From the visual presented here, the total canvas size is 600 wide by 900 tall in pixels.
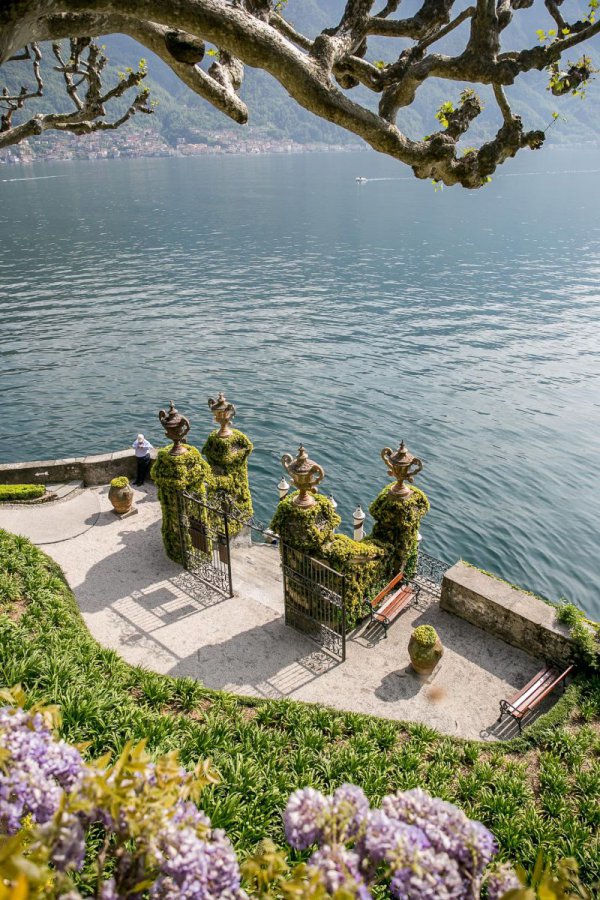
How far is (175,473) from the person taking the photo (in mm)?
14719

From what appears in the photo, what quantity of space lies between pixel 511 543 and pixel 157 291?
39.8 metres

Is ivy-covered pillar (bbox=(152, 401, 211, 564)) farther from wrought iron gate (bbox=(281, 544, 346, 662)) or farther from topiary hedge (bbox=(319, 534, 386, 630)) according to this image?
topiary hedge (bbox=(319, 534, 386, 630))

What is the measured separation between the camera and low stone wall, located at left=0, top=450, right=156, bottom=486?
18.5 meters

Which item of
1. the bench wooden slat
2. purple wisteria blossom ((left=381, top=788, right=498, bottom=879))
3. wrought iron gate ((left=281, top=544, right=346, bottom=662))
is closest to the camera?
purple wisteria blossom ((left=381, top=788, right=498, bottom=879))

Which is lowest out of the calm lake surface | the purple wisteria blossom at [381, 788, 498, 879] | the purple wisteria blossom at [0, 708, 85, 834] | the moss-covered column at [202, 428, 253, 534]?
the calm lake surface

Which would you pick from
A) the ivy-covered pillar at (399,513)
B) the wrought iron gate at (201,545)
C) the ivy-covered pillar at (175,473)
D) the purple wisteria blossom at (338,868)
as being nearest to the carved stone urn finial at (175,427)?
the ivy-covered pillar at (175,473)

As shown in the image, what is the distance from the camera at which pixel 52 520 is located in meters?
16.7

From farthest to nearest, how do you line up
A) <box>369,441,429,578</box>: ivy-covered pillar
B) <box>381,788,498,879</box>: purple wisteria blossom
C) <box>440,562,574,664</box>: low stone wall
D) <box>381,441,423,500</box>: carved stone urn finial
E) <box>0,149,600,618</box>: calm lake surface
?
<box>0,149,600,618</box>: calm lake surface → <box>369,441,429,578</box>: ivy-covered pillar → <box>381,441,423,500</box>: carved stone urn finial → <box>440,562,574,664</box>: low stone wall → <box>381,788,498,879</box>: purple wisteria blossom

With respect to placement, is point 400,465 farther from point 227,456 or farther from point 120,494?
point 120,494

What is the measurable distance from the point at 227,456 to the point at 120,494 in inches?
124

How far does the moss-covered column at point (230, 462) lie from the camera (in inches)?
645

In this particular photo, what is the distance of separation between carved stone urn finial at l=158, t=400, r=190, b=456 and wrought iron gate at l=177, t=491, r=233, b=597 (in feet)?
3.47

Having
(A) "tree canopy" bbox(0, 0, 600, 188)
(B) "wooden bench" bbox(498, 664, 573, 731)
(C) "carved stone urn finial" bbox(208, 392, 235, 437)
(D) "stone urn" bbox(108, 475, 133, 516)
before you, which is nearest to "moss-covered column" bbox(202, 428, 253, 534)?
(C) "carved stone urn finial" bbox(208, 392, 235, 437)

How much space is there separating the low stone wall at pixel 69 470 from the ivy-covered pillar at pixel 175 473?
12.2ft
